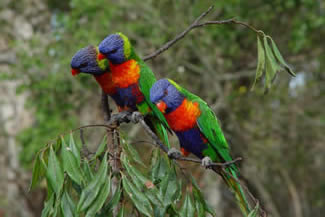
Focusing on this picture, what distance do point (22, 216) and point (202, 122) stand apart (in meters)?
5.34

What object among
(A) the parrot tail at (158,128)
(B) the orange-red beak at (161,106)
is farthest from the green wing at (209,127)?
(A) the parrot tail at (158,128)

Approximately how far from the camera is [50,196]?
1.46m

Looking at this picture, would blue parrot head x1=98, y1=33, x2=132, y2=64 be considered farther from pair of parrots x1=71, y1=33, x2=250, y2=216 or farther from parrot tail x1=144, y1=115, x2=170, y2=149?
parrot tail x1=144, y1=115, x2=170, y2=149

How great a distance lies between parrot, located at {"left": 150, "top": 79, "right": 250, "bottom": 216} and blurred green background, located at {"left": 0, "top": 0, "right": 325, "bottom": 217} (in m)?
2.43

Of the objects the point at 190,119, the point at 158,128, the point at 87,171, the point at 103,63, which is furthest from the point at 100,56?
the point at 87,171

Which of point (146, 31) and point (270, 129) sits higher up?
point (146, 31)

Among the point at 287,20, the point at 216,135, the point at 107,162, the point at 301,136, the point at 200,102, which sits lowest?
the point at 301,136

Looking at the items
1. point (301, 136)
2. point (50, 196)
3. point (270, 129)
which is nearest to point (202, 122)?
point (50, 196)

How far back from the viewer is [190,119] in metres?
2.02

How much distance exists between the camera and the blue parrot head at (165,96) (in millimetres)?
1920

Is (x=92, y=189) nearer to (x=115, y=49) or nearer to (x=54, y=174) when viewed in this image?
(x=54, y=174)

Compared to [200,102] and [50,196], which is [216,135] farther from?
[50,196]

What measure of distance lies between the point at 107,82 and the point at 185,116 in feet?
1.83

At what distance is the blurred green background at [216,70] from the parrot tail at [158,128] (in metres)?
2.21
